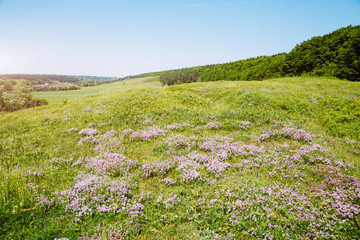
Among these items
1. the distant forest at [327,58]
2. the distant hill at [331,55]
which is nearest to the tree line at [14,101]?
the distant forest at [327,58]

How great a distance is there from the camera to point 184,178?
7539mm

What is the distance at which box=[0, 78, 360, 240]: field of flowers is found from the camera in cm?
526

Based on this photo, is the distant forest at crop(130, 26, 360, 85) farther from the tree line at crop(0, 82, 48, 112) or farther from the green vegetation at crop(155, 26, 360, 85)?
the tree line at crop(0, 82, 48, 112)

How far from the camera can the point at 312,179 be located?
287 inches

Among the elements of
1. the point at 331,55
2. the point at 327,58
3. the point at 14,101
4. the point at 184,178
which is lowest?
the point at 184,178

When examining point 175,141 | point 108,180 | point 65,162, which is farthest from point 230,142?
point 65,162

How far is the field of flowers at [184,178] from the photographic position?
207 inches

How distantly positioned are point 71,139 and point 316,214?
14.4m

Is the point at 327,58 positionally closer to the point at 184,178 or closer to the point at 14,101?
the point at 184,178

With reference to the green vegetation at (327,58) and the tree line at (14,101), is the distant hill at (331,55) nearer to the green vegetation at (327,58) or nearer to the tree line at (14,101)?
the green vegetation at (327,58)

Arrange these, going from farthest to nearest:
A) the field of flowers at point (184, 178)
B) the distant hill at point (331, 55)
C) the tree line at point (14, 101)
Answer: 1. the distant hill at point (331, 55)
2. the tree line at point (14, 101)
3. the field of flowers at point (184, 178)

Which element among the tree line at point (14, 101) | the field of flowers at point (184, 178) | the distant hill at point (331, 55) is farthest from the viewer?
the distant hill at point (331, 55)

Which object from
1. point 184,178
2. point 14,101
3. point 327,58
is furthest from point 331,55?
point 14,101

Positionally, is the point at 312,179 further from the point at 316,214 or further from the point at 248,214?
the point at 248,214
